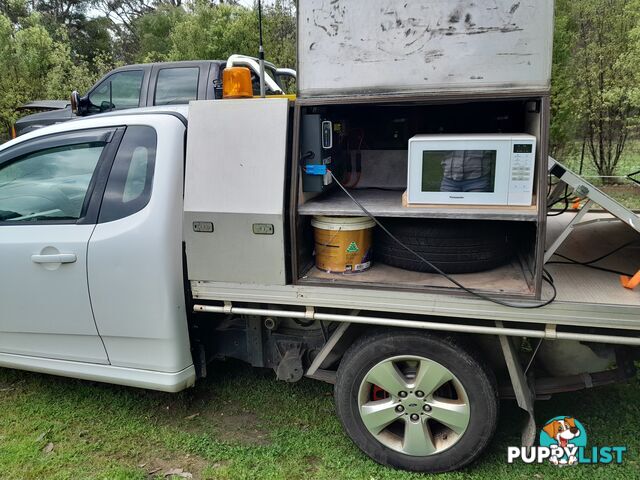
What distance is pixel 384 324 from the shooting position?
104 inches

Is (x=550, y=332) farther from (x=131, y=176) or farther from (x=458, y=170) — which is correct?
(x=131, y=176)

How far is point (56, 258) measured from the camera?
304 centimetres

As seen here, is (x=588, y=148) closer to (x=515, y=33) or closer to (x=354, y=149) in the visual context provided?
(x=354, y=149)

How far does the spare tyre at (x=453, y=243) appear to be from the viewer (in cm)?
273

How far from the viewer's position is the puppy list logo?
9.32 ft

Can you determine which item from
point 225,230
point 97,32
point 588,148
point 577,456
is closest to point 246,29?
point 588,148

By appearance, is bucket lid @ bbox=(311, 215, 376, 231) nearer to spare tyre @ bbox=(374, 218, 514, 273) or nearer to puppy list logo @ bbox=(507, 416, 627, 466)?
spare tyre @ bbox=(374, 218, 514, 273)

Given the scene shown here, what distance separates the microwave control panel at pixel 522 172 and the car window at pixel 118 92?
744 centimetres

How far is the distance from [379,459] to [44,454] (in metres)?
1.94

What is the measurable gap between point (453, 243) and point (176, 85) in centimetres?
672

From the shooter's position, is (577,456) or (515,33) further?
(577,456)

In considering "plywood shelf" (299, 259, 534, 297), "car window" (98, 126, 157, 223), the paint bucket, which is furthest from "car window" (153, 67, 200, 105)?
"plywood shelf" (299, 259, 534, 297)

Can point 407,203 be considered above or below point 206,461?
above

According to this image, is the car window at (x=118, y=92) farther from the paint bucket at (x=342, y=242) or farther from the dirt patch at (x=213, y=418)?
the paint bucket at (x=342, y=242)
